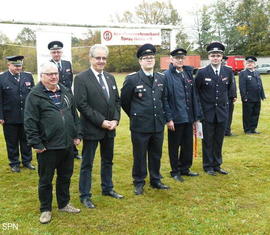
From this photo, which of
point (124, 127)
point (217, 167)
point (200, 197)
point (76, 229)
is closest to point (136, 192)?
point (200, 197)

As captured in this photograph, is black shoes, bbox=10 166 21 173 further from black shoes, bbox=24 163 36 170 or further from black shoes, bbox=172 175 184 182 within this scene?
black shoes, bbox=172 175 184 182

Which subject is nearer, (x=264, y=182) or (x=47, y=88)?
(x=47, y=88)

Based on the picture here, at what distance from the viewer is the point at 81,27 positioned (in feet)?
27.6

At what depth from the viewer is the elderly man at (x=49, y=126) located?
399 cm

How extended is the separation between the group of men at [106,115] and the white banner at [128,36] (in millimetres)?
2400

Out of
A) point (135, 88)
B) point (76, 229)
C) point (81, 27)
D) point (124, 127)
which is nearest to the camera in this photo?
point (76, 229)

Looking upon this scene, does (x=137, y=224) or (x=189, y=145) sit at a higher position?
(x=189, y=145)

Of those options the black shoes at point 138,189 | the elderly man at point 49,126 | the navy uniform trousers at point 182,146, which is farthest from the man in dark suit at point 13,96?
the navy uniform trousers at point 182,146

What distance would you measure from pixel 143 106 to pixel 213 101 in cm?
148

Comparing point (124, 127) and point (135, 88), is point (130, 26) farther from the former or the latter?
point (135, 88)

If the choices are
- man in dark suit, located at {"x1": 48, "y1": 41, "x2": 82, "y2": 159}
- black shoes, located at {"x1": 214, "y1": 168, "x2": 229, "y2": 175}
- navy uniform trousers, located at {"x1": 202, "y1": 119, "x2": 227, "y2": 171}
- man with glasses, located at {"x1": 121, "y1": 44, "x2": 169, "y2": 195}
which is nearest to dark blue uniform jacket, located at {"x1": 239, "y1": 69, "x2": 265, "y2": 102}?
navy uniform trousers, located at {"x1": 202, "y1": 119, "x2": 227, "y2": 171}

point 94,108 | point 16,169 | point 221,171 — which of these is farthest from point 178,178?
point 16,169

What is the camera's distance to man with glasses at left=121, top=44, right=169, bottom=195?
4938mm

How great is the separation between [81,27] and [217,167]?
4.56 meters
